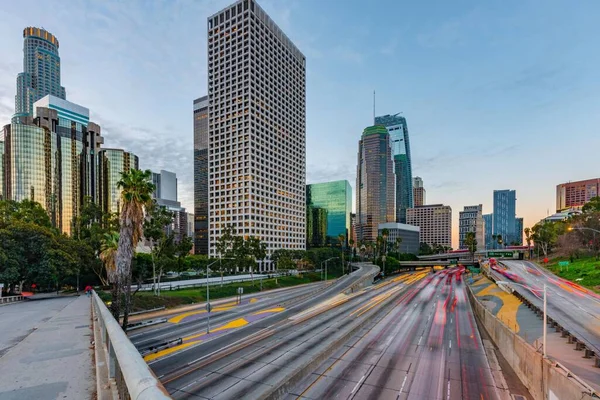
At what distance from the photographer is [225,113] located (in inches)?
5389

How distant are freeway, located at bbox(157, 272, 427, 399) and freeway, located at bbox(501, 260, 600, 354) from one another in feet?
70.3

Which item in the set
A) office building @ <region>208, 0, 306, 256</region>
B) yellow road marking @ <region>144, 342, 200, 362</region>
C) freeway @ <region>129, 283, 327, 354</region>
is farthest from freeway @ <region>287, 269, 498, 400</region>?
office building @ <region>208, 0, 306, 256</region>

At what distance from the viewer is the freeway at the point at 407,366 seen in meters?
21.8

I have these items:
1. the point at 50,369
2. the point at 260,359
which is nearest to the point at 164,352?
the point at 260,359

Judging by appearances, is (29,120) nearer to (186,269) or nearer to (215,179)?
(215,179)

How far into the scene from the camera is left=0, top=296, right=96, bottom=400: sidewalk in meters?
6.60

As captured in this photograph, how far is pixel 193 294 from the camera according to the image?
5991 cm

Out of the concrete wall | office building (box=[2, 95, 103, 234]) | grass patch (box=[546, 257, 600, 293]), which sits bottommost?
grass patch (box=[546, 257, 600, 293])

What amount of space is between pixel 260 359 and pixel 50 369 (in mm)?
20846

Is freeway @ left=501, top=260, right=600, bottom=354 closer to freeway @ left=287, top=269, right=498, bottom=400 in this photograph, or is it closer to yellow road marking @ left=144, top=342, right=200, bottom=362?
freeway @ left=287, top=269, right=498, bottom=400

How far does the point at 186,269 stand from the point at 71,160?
13206 cm

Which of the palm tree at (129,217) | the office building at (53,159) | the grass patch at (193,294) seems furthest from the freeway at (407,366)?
the office building at (53,159)

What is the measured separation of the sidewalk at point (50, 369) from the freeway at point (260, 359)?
1169 cm

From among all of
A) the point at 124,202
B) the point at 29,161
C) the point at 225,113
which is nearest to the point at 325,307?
the point at 124,202
